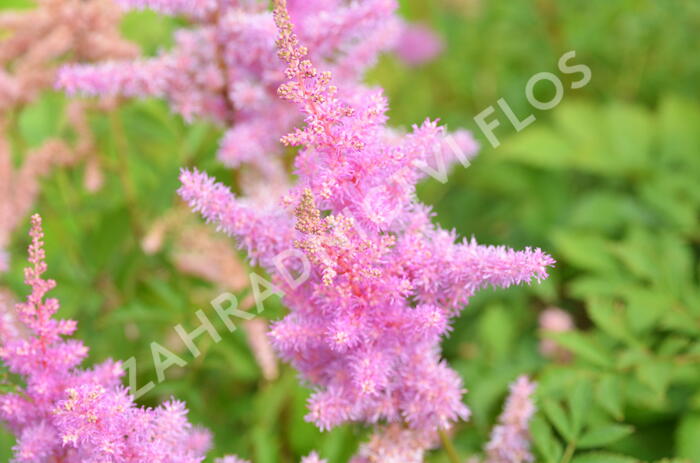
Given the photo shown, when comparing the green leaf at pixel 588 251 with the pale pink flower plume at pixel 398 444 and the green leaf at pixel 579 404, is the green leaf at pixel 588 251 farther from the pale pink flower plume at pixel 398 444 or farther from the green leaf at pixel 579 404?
the pale pink flower plume at pixel 398 444

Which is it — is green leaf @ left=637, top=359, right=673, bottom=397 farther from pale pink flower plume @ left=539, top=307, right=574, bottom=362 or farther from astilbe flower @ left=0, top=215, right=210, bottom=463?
astilbe flower @ left=0, top=215, right=210, bottom=463

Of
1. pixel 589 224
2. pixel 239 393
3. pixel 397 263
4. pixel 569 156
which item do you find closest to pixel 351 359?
pixel 397 263

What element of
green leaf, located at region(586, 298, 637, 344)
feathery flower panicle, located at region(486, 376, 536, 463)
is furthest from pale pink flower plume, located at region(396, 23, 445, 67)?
feathery flower panicle, located at region(486, 376, 536, 463)

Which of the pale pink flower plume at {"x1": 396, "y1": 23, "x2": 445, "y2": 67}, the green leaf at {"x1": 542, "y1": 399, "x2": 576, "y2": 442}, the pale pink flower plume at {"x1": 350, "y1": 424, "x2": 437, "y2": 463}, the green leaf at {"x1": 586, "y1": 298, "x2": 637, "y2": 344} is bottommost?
the green leaf at {"x1": 542, "y1": 399, "x2": 576, "y2": 442}

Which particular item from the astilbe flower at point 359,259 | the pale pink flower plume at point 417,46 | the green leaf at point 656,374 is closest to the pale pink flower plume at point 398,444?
the astilbe flower at point 359,259

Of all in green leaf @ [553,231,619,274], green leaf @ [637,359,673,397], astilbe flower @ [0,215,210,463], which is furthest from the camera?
green leaf @ [553,231,619,274]

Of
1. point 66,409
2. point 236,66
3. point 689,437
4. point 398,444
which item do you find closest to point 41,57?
point 236,66
